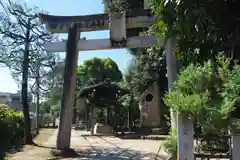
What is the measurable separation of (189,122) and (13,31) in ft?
40.2

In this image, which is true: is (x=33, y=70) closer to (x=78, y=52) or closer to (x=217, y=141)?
(x=78, y=52)

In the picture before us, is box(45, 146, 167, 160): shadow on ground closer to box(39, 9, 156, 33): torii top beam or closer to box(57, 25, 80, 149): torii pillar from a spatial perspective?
box(57, 25, 80, 149): torii pillar

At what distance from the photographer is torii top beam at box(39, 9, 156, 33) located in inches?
492

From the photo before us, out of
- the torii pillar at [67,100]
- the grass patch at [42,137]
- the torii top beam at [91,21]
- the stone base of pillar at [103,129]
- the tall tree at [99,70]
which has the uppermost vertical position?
the tall tree at [99,70]

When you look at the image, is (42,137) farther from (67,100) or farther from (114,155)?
(114,155)

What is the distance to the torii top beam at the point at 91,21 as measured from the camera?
12.5 m

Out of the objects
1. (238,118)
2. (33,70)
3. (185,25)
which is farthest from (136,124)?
(238,118)

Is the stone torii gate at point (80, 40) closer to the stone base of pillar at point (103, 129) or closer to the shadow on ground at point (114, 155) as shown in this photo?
the shadow on ground at point (114, 155)

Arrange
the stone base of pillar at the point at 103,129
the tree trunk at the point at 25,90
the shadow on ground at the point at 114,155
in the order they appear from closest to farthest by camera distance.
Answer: the shadow on ground at the point at 114,155
the tree trunk at the point at 25,90
the stone base of pillar at the point at 103,129

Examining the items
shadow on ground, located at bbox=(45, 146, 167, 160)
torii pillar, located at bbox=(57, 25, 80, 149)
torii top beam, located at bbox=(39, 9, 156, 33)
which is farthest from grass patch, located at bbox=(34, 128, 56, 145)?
torii top beam, located at bbox=(39, 9, 156, 33)

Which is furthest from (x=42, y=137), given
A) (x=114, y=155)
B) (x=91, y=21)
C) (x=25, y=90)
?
(x=91, y=21)

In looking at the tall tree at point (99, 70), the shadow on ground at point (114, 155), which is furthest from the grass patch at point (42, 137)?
the tall tree at point (99, 70)

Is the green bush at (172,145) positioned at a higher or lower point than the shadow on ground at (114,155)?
higher

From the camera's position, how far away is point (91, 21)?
12930 millimetres
